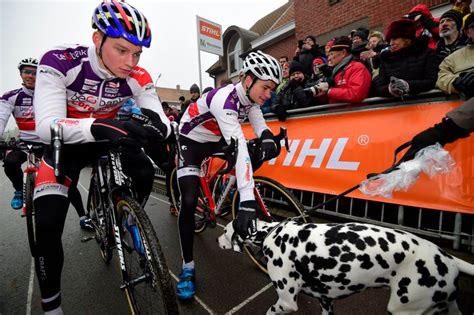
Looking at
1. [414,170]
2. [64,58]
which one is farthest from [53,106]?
[414,170]

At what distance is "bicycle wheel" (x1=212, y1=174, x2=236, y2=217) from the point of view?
10.3 ft

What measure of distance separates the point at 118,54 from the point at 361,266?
2.15m

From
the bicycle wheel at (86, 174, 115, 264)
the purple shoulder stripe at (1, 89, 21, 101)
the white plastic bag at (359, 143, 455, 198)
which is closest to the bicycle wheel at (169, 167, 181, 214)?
the bicycle wheel at (86, 174, 115, 264)

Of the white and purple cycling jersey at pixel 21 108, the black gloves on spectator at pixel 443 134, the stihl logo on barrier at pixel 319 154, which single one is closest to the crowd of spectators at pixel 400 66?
the stihl logo on barrier at pixel 319 154

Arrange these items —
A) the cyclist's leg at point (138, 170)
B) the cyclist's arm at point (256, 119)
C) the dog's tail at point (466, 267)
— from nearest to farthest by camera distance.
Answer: the dog's tail at point (466, 267), the cyclist's leg at point (138, 170), the cyclist's arm at point (256, 119)

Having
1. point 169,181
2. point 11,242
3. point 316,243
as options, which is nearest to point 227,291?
point 316,243

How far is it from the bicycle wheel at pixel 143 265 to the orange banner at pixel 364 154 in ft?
8.64

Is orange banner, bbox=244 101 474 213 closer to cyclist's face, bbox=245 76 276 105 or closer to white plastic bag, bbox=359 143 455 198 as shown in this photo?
white plastic bag, bbox=359 143 455 198

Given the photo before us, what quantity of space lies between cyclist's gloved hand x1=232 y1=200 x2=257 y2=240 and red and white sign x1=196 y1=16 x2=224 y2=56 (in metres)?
9.37

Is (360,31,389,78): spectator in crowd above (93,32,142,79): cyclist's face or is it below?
above

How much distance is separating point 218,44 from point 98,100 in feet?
33.5

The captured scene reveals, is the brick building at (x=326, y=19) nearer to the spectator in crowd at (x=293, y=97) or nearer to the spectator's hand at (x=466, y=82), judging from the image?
the spectator in crowd at (x=293, y=97)

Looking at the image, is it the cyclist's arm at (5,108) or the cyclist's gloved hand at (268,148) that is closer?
the cyclist's gloved hand at (268,148)

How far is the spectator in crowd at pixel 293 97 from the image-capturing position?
434 centimetres
